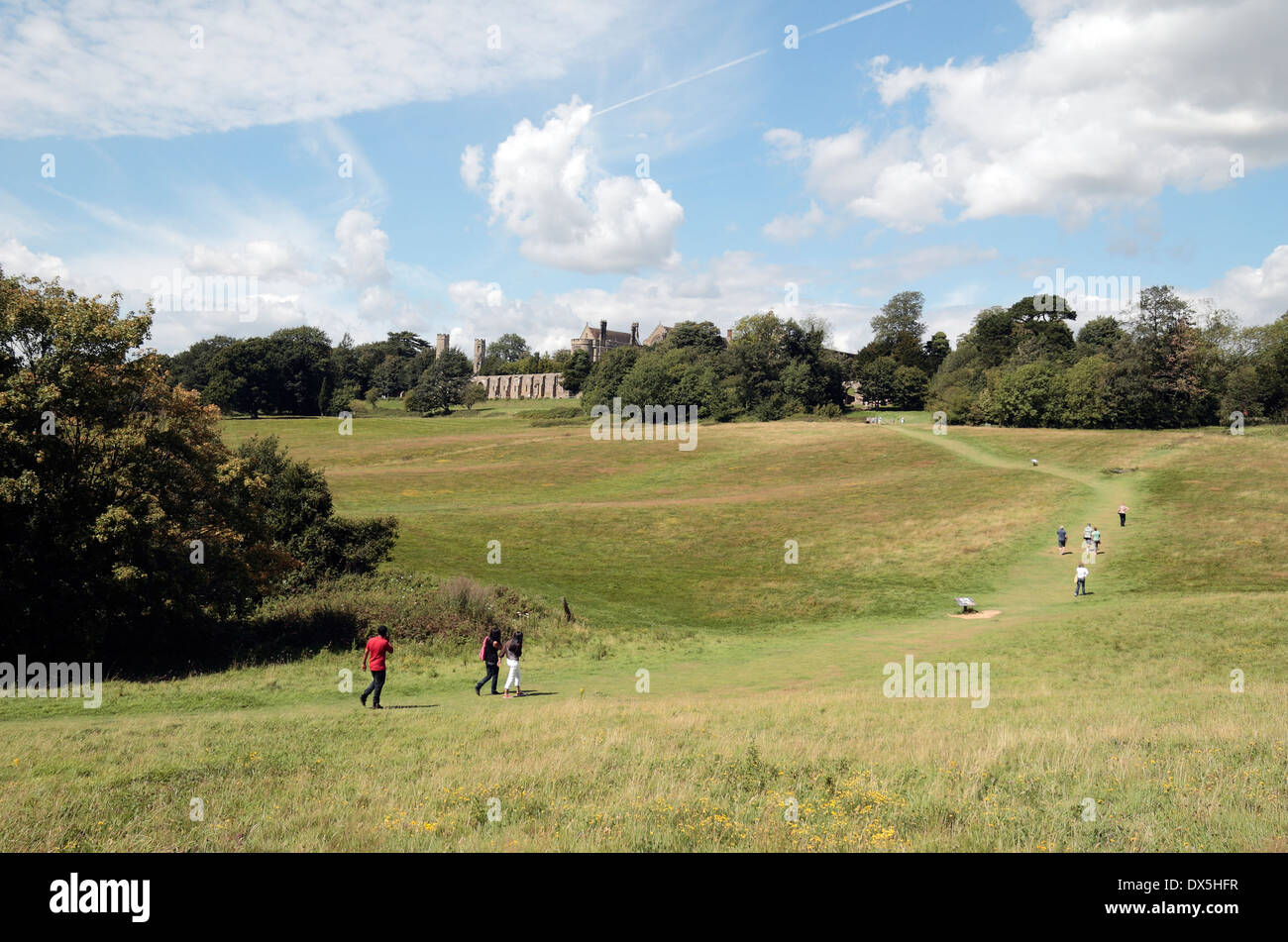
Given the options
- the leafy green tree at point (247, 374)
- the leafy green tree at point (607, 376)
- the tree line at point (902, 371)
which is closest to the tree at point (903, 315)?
the tree line at point (902, 371)

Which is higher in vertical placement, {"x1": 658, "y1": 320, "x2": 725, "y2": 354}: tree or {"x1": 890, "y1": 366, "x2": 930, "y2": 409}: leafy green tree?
{"x1": 658, "y1": 320, "x2": 725, "y2": 354}: tree

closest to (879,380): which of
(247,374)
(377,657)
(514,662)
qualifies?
(247,374)

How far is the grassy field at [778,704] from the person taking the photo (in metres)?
9.30

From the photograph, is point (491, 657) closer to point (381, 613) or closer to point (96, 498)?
point (381, 613)

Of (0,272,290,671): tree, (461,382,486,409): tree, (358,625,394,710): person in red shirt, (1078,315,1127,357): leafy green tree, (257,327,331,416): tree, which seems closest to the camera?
(358,625,394,710): person in red shirt

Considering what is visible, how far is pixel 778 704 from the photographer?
62.0 feet

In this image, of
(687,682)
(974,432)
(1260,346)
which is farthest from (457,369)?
(687,682)

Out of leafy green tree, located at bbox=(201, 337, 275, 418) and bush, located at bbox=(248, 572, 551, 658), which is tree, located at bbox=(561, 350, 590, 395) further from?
bush, located at bbox=(248, 572, 551, 658)

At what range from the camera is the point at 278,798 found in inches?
419

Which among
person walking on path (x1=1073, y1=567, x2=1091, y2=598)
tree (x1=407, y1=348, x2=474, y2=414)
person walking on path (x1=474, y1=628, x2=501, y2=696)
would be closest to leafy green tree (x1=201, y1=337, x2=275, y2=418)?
tree (x1=407, y1=348, x2=474, y2=414)

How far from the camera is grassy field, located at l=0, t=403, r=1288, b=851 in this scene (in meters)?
9.30

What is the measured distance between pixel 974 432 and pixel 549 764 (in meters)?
86.1

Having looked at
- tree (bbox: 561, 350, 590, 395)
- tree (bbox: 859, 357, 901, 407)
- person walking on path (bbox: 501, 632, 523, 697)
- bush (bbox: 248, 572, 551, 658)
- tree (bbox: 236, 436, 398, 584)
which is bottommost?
bush (bbox: 248, 572, 551, 658)

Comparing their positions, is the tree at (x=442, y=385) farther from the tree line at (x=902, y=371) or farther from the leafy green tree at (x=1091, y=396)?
the leafy green tree at (x=1091, y=396)
